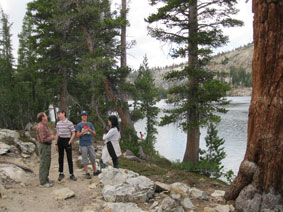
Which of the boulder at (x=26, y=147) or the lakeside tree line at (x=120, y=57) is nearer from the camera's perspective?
the boulder at (x=26, y=147)

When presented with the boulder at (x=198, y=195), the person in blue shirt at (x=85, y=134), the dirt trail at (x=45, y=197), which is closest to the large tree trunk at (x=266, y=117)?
the boulder at (x=198, y=195)

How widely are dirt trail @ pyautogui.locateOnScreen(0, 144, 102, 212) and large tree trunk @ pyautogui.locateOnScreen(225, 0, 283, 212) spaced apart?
3.57 metres

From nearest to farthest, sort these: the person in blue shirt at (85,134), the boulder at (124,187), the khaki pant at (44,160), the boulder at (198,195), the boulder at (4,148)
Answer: the boulder at (124,187) < the boulder at (198,195) < the khaki pant at (44,160) < the person in blue shirt at (85,134) < the boulder at (4,148)

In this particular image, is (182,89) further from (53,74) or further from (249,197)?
(53,74)

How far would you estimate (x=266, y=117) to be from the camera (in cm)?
493

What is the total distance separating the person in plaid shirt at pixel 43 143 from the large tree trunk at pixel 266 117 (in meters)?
4.85

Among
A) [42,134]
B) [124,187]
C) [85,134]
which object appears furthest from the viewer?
[85,134]

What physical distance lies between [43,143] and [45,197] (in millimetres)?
Result: 1376

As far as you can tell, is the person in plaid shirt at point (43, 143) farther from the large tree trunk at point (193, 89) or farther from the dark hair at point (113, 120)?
the large tree trunk at point (193, 89)

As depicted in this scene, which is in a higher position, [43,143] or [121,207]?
[43,143]

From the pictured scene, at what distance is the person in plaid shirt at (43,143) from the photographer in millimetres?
6348

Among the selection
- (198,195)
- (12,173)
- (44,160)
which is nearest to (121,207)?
(198,195)

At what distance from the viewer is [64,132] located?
6.77 m

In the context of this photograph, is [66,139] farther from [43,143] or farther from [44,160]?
[44,160]
